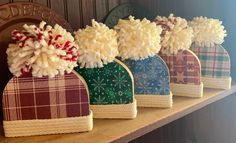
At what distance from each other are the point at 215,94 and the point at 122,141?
373 mm

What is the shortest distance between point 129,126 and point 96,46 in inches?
7.4

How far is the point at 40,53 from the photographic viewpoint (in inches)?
24.7

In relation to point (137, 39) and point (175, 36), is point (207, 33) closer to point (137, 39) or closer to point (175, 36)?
point (175, 36)

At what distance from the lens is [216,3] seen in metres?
1.15

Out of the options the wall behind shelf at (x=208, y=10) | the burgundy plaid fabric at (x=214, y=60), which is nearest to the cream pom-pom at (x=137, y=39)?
the burgundy plaid fabric at (x=214, y=60)

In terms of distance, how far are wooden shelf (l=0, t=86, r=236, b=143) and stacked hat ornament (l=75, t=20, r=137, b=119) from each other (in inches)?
1.2

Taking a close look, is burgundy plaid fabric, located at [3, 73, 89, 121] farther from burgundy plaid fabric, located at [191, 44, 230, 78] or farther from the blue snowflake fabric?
burgundy plaid fabric, located at [191, 44, 230, 78]

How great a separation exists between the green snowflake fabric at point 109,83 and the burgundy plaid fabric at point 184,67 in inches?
7.8

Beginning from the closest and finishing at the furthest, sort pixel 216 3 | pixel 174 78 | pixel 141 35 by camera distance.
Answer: pixel 141 35 → pixel 174 78 → pixel 216 3

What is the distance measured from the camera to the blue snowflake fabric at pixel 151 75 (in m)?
0.81

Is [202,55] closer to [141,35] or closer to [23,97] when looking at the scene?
[141,35]

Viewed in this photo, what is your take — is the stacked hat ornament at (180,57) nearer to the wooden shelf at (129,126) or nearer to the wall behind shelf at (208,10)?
the wooden shelf at (129,126)

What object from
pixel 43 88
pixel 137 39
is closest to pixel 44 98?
pixel 43 88

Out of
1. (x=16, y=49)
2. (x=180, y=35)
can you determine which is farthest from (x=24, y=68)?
→ (x=180, y=35)
